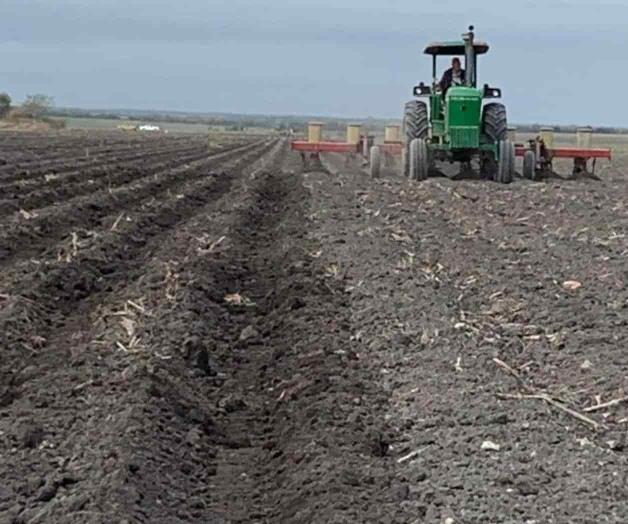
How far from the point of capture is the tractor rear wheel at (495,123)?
71.3ft

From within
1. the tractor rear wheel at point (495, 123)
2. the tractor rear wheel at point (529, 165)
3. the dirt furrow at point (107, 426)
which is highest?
the tractor rear wheel at point (495, 123)

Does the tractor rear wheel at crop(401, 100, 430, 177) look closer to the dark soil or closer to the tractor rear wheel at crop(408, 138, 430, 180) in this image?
the tractor rear wheel at crop(408, 138, 430, 180)

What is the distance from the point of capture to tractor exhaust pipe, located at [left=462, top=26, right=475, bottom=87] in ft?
71.1

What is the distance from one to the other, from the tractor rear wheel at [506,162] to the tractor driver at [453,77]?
161cm

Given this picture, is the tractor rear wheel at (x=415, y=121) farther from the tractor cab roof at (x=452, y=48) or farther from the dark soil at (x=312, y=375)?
the dark soil at (x=312, y=375)

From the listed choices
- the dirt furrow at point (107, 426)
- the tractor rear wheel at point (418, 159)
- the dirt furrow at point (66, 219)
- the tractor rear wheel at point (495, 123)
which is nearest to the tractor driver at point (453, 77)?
the tractor rear wheel at point (495, 123)

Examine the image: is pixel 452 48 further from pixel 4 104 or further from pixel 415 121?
pixel 4 104

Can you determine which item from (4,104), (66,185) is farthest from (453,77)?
(4,104)

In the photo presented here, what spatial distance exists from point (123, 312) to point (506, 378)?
10.7 ft

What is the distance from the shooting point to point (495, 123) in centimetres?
2173

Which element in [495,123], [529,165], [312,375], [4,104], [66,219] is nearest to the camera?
[312,375]

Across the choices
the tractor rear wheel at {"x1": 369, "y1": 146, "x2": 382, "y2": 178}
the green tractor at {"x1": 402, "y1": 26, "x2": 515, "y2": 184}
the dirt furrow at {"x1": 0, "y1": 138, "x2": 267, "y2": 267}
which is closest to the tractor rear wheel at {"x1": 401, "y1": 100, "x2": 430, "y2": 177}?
the green tractor at {"x1": 402, "y1": 26, "x2": 515, "y2": 184}

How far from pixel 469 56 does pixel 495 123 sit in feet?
4.75

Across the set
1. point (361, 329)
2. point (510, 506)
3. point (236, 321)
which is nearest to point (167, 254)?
point (236, 321)
